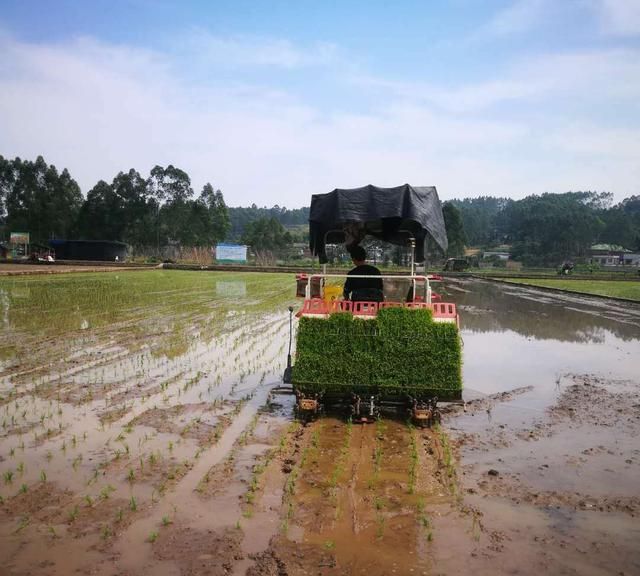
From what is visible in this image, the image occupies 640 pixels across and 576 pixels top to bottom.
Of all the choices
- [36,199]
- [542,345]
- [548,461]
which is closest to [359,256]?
[548,461]

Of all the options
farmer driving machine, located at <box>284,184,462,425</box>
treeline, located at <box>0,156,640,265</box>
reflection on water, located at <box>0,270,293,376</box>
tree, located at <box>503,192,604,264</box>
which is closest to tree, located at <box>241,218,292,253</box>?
treeline, located at <box>0,156,640,265</box>

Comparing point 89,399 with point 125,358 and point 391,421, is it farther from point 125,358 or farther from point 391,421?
point 391,421

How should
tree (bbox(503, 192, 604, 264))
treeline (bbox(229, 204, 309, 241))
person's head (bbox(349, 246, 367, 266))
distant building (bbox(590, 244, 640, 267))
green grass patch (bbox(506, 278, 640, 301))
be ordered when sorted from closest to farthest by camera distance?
person's head (bbox(349, 246, 367, 266)) < green grass patch (bbox(506, 278, 640, 301)) < tree (bbox(503, 192, 604, 264)) < distant building (bbox(590, 244, 640, 267)) < treeline (bbox(229, 204, 309, 241))

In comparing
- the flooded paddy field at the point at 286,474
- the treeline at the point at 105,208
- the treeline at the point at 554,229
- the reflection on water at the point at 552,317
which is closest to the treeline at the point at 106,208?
the treeline at the point at 105,208

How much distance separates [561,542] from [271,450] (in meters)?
2.65

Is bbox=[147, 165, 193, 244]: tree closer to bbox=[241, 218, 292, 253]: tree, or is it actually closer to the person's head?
bbox=[241, 218, 292, 253]: tree

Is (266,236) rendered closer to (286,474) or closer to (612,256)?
(612,256)

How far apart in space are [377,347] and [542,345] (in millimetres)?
7776

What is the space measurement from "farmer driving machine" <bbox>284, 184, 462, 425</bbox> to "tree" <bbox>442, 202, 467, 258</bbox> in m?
60.2

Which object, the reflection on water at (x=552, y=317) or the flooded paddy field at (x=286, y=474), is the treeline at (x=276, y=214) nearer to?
the reflection on water at (x=552, y=317)

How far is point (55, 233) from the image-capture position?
68.0m

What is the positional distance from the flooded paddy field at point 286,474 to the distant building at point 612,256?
79.1 meters

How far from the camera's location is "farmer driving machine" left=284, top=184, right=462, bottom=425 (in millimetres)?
6047

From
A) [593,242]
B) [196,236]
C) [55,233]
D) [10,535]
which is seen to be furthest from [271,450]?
[593,242]
